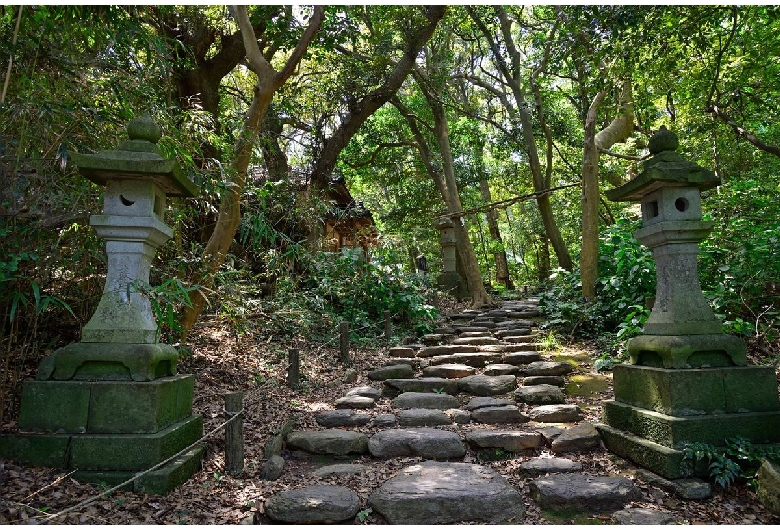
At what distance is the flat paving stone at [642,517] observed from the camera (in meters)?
2.93

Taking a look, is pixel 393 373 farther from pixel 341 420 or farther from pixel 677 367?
pixel 677 367

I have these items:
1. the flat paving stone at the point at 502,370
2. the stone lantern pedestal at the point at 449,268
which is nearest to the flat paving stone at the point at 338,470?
the flat paving stone at the point at 502,370

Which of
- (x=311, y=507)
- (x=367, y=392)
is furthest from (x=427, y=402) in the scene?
(x=311, y=507)

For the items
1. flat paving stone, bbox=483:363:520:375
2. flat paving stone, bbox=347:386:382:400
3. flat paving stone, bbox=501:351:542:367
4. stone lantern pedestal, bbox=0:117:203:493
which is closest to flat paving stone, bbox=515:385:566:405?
flat paving stone, bbox=483:363:520:375

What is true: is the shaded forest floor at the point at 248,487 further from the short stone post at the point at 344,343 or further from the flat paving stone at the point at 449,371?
the flat paving stone at the point at 449,371

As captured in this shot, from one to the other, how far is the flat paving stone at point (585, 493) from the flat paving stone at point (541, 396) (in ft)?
6.24

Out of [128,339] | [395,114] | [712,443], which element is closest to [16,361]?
[128,339]

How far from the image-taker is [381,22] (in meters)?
11.3

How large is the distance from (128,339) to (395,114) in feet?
44.2

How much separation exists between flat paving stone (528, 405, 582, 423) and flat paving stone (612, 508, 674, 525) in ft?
5.67

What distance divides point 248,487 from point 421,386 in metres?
2.81

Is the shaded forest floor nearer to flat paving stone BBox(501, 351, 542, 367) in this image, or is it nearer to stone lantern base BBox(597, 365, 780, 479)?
stone lantern base BBox(597, 365, 780, 479)

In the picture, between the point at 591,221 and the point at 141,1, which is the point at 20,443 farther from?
the point at 591,221

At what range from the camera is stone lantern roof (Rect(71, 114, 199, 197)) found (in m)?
3.44
